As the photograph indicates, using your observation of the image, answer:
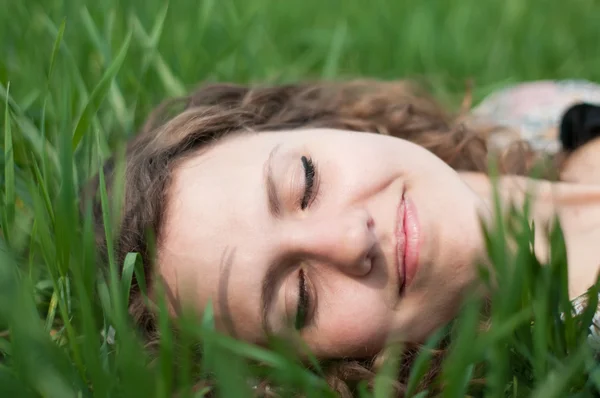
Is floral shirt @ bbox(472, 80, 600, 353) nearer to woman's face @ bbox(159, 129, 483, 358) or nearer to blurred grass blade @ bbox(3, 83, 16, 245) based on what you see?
woman's face @ bbox(159, 129, 483, 358)

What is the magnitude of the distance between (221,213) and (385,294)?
317 millimetres

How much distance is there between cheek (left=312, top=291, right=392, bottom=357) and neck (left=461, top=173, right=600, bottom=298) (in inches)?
17.7

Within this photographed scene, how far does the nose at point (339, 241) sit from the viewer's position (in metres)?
1.09

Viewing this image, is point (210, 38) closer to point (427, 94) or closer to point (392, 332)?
point (427, 94)

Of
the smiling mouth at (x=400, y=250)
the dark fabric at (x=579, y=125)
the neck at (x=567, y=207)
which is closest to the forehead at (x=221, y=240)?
the smiling mouth at (x=400, y=250)

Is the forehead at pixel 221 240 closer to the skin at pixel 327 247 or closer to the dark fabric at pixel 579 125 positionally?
the skin at pixel 327 247

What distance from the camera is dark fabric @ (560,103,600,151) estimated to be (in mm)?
1812

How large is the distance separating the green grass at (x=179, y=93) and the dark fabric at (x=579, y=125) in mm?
400

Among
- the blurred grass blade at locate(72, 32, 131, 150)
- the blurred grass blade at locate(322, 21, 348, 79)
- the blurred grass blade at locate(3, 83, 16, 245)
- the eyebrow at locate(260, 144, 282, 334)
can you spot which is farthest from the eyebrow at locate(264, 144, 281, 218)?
the blurred grass blade at locate(322, 21, 348, 79)

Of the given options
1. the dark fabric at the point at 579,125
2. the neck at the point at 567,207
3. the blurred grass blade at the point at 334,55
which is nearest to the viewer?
the neck at the point at 567,207

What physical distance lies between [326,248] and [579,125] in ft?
3.51

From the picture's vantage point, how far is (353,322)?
1.12 meters

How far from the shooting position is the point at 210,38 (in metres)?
2.31

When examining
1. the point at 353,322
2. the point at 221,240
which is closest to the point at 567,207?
the point at 353,322
